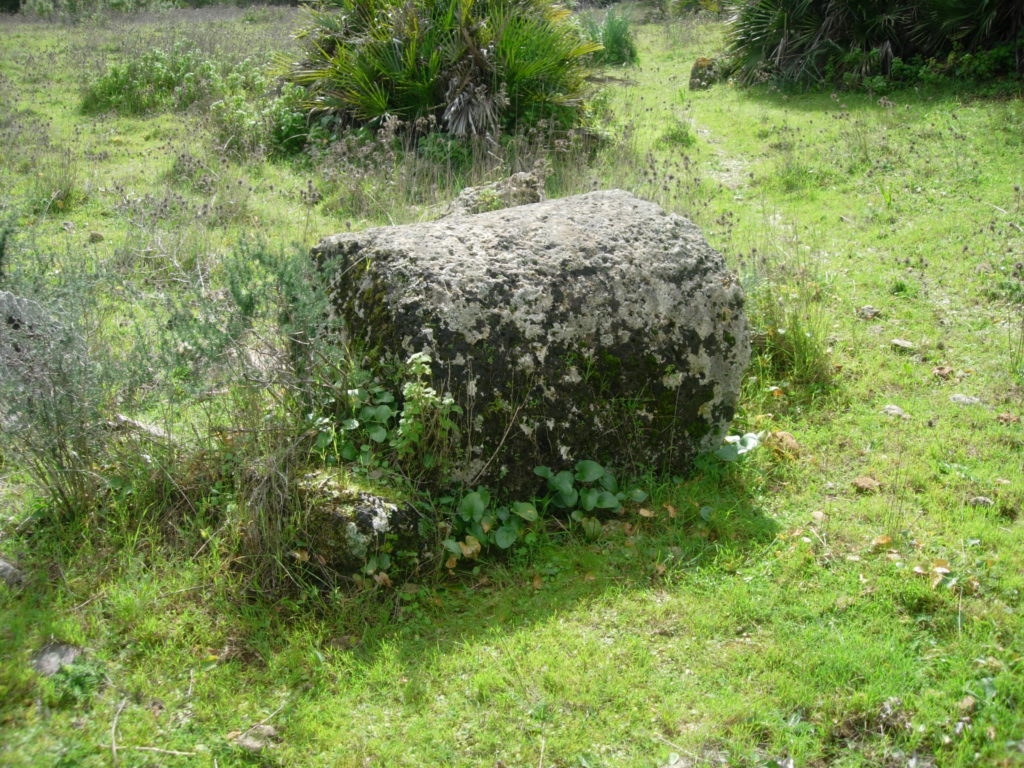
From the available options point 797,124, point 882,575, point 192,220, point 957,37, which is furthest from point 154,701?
point 957,37

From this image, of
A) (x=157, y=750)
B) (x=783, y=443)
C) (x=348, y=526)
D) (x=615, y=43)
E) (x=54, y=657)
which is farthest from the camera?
(x=615, y=43)

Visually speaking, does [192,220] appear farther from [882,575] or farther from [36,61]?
[36,61]

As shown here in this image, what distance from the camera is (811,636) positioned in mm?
3480

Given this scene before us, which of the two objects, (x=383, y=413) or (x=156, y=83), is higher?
(x=156, y=83)

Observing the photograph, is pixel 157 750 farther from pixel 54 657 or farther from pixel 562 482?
pixel 562 482

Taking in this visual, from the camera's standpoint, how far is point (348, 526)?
11.9 ft

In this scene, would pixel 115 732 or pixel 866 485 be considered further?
pixel 866 485

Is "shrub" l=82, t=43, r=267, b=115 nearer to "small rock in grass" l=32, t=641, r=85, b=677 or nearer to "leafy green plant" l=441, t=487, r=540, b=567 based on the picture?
"leafy green plant" l=441, t=487, r=540, b=567

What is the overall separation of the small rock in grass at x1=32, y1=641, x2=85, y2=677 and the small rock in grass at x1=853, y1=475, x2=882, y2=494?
3680 millimetres

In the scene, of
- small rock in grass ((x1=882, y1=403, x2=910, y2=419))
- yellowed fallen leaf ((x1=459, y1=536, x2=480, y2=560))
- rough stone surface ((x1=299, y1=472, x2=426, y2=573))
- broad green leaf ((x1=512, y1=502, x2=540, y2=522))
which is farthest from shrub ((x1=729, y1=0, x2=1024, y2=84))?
rough stone surface ((x1=299, y1=472, x2=426, y2=573))

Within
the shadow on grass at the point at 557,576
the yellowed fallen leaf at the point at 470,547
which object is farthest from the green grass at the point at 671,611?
the yellowed fallen leaf at the point at 470,547

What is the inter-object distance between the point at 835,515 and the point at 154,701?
3174 millimetres

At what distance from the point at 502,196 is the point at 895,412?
3.37 m

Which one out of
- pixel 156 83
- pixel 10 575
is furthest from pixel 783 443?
pixel 156 83
